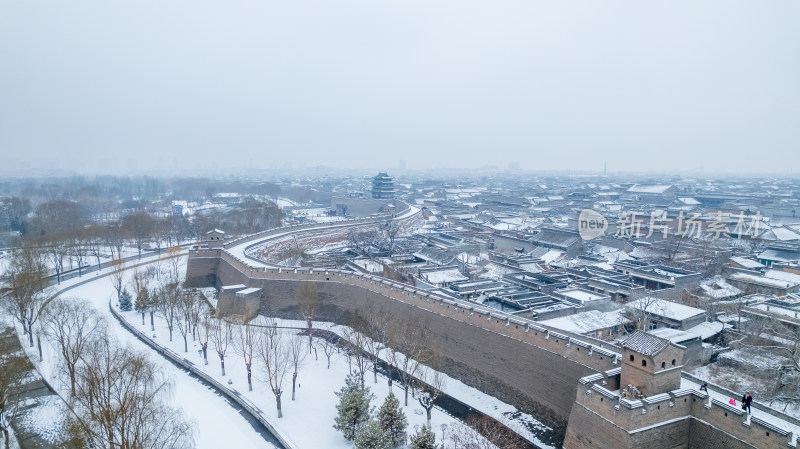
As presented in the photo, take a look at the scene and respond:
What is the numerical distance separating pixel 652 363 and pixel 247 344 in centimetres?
1217

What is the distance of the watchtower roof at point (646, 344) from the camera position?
9812mm

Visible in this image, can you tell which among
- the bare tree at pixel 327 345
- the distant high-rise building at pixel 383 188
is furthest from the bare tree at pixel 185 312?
the distant high-rise building at pixel 383 188

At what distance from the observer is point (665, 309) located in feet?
60.5

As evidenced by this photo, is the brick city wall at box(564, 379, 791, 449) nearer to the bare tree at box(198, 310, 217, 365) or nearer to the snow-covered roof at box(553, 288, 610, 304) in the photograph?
the snow-covered roof at box(553, 288, 610, 304)

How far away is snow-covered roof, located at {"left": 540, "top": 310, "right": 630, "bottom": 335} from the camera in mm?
16069

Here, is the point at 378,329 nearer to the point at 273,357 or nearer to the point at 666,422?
the point at 273,357

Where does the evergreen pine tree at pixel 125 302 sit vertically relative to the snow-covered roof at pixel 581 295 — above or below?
Result: below

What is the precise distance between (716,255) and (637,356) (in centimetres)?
2275

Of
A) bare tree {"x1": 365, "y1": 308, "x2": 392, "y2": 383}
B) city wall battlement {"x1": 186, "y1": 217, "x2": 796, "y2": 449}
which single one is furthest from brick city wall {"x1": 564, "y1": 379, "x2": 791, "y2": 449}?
bare tree {"x1": 365, "y1": 308, "x2": 392, "y2": 383}

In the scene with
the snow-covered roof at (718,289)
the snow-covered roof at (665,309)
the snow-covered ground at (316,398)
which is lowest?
the snow-covered ground at (316,398)

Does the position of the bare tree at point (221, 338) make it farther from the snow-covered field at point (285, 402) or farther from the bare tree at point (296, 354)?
the bare tree at point (296, 354)

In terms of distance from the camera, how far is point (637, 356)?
33.3 ft

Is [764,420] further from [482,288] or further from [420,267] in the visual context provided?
[420,267]

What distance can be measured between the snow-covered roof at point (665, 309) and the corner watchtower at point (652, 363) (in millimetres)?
8503
